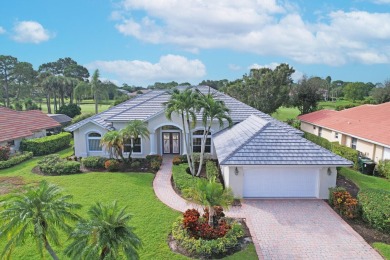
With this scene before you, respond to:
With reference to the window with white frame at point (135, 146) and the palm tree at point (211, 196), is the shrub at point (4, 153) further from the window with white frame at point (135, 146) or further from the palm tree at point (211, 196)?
the palm tree at point (211, 196)

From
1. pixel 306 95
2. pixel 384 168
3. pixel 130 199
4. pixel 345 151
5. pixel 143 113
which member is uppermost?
pixel 306 95

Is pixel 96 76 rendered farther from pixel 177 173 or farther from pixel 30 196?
pixel 30 196

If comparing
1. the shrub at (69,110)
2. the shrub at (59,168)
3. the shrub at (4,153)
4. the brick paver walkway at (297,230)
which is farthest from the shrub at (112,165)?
the shrub at (69,110)

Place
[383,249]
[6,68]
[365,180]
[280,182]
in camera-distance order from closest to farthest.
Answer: [383,249], [280,182], [365,180], [6,68]

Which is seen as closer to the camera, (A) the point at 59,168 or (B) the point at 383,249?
(B) the point at 383,249

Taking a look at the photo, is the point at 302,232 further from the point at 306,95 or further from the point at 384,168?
the point at 306,95

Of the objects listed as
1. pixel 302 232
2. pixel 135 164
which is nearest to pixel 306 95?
pixel 135 164

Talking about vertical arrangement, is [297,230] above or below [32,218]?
below
